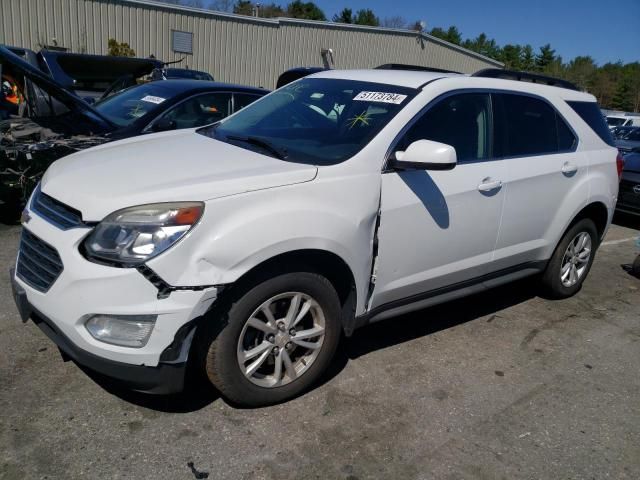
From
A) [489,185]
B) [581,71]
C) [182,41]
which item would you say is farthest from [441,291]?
[581,71]

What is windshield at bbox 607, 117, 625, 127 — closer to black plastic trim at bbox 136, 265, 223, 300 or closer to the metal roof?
the metal roof

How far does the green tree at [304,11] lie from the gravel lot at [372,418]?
69.4 m

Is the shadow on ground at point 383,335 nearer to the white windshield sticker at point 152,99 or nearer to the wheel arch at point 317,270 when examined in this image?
the wheel arch at point 317,270

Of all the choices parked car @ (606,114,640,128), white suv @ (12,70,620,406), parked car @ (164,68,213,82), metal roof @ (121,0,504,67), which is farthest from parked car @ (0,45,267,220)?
parked car @ (606,114,640,128)

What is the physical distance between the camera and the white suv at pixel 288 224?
2482mm

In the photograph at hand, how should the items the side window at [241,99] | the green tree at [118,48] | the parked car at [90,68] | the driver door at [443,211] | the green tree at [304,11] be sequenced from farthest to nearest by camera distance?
the green tree at [304,11] → the green tree at [118,48] → the parked car at [90,68] → the side window at [241,99] → the driver door at [443,211]

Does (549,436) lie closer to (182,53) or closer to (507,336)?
(507,336)

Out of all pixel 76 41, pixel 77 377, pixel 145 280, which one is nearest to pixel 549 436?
pixel 145 280

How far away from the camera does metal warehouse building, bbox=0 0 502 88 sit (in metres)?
20.7

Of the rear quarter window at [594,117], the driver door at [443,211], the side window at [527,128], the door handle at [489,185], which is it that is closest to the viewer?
the driver door at [443,211]

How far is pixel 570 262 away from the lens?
4.92m

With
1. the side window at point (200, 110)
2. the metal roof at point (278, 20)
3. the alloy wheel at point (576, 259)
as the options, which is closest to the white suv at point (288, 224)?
the alloy wheel at point (576, 259)

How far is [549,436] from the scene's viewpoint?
301cm

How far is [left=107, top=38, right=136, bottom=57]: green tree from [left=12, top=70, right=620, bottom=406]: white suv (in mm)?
20605
